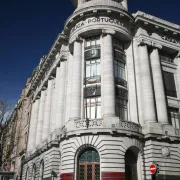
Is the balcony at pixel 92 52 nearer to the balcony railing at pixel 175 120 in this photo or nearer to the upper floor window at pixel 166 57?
the upper floor window at pixel 166 57

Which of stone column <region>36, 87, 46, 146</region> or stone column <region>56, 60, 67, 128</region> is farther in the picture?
stone column <region>36, 87, 46, 146</region>

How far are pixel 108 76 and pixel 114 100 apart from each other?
2.76 metres

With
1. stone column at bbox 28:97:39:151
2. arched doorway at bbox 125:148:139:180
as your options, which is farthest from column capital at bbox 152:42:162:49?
stone column at bbox 28:97:39:151

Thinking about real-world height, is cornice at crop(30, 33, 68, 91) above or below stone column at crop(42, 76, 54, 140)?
above

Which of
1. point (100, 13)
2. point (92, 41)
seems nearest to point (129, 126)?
point (92, 41)

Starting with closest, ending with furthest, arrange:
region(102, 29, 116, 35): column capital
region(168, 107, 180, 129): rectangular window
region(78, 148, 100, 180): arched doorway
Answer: region(78, 148, 100, 180): arched doorway, region(102, 29, 116, 35): column capital, region(168, 107, 180, 129): rectangular window

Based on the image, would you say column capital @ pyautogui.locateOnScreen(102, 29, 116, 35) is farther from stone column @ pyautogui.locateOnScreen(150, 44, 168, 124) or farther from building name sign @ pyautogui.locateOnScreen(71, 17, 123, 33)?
stone column @ pyautogui.locateOnScreen(150, 44, 168, 124)

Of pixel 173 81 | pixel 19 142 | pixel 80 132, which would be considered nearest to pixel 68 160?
pixel 80 132

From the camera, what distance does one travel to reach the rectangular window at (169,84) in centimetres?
2902

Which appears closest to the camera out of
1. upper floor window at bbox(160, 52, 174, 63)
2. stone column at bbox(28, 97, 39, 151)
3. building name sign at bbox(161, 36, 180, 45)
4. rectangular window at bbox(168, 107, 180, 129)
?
rectangular window at bbox(168, 107, 180, 129)

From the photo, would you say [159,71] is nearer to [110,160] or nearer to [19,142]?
[110,160]

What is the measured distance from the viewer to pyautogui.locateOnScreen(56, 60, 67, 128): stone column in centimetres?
2817

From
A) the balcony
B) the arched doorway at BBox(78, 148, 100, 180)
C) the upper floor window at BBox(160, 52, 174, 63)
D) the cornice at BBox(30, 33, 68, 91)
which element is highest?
the cornice at BBox(30, 33, 68, 91)

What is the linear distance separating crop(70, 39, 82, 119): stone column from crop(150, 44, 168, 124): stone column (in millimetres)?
8959
